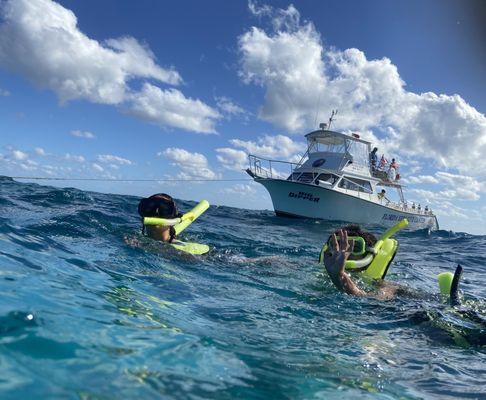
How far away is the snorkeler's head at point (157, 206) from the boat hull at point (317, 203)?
16.7 metres

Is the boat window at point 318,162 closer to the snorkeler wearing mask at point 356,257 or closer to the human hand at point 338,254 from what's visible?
the snorkeler wearing mask at point 356,257

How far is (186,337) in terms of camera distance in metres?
2.60

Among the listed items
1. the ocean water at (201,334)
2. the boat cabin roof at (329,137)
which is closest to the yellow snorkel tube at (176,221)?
the ocean water at (201,334)

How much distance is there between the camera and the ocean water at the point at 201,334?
1.97 meters

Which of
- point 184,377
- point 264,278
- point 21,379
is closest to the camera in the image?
point 21,379

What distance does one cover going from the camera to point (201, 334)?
2732mm

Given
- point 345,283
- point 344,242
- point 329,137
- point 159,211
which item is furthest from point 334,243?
point 329,137

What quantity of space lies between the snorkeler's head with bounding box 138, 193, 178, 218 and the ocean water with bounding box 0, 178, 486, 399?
417 mm

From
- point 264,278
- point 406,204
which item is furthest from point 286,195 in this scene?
point 264,278

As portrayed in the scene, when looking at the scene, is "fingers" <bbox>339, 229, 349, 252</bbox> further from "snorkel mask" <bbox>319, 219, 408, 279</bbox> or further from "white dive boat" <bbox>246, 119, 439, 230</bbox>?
"white dive boat" <bbox>246, 119, 439, 230</bbox>

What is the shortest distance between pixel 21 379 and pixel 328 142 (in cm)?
2502

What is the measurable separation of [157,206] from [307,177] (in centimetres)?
1936

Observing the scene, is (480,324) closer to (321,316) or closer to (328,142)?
(321,316)

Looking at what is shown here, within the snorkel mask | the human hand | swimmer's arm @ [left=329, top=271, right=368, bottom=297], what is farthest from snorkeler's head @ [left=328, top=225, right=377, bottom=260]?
the human hand
